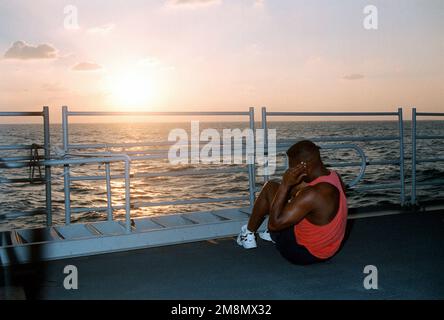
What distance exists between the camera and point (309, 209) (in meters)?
3.19

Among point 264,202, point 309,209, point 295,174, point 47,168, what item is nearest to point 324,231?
point 309,209

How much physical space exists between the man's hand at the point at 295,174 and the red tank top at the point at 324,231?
0.09m

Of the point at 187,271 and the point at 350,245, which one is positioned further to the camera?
the point at 350,245

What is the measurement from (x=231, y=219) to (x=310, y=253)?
123cm

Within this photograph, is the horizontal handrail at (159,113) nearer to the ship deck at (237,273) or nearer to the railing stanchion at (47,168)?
the railing stanchion at (47,168)

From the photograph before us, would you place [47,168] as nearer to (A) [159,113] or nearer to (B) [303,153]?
(A) [159,113]

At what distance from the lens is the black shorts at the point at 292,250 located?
3350 millimetres

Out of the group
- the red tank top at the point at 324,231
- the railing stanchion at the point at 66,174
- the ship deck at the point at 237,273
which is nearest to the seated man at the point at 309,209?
the red tank top at the point at 324,231

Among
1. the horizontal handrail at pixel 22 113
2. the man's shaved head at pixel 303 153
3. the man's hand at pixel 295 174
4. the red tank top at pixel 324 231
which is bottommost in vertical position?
the red tank top at pixel 324 231

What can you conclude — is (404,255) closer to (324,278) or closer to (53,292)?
(324,278)

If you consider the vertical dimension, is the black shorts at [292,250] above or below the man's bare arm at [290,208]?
below

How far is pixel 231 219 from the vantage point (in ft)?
14.7
